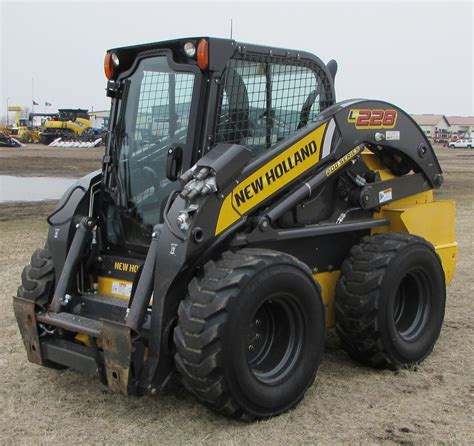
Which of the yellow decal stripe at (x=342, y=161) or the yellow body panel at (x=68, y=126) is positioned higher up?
the yellow body panel at (x=68, y=126)

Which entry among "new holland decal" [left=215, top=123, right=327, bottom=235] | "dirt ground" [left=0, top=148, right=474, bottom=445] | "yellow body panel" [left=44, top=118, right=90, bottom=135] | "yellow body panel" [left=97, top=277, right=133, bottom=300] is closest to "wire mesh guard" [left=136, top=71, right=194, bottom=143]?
"new holland decal" [left=215, top=123, right=327, bottom=235]

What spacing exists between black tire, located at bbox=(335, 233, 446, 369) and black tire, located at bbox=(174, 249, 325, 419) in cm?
53

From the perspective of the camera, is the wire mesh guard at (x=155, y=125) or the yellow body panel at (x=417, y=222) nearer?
the wire mesh guard at (x=155, y=125)

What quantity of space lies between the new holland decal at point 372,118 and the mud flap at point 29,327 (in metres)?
2.64

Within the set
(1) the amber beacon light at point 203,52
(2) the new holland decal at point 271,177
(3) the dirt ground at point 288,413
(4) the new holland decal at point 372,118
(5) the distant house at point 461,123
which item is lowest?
(3) the dirt ground at point 288,413

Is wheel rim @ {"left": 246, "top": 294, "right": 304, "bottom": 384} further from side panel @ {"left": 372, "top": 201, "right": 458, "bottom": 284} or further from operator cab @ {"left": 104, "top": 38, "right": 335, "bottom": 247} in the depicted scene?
side panel @ {"left": 372, "top": 201, "right": 458, "bottom": 284}

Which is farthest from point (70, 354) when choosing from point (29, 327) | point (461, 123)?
point (461, 123)

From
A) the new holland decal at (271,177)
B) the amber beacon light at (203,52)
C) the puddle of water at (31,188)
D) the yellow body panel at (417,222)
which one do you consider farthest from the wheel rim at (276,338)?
the puddle of water at (31,188)

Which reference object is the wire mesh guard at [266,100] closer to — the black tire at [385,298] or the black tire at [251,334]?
the black tire at [251,334]

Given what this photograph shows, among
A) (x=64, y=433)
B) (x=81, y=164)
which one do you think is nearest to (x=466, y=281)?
(x=64, y=433)

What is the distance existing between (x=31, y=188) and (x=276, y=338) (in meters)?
15.4

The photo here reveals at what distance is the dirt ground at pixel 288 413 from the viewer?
3.90 m

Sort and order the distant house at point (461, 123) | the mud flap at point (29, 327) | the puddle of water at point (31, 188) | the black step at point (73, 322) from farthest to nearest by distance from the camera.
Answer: the distant house at point (461, 123) < the puddle of water at point (31, 188) < the mud flap at point (29, 327) < the black step at point (73, 322)

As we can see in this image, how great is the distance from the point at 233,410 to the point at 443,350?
7.56 ft
